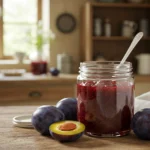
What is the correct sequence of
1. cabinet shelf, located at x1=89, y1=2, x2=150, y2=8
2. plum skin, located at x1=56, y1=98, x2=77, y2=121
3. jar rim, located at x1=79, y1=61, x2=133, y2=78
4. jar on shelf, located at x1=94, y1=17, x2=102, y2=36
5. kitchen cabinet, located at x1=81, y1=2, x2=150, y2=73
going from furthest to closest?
kitchen cabinet, located at x1=81, y1=2, x2=150, y2=73
jar on shelf, located at x1=94, y1=17, x2=102, y2=36
cabinet shelf, located at x1=89, y1=2, x2=150, y2=8
plum skin, located at x1=56, y1=98, x2=77, y2=121
jar rim, located at x1=79, y1=61, x2=133, y2=78

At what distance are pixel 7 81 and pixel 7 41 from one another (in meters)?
0.95

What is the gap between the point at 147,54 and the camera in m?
3.35

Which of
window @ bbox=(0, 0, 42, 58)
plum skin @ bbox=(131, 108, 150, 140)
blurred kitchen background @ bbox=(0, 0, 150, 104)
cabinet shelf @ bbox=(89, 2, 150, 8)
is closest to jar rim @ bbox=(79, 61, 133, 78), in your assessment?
plum skin @ bbox=(131, 108, 150, 140)

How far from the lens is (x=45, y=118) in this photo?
2.91 feet

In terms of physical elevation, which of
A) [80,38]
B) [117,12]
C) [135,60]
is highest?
[117,12]

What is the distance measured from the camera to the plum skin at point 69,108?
1.00m

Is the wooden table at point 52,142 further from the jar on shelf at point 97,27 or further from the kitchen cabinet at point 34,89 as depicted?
the jar on shelf at point 97,27

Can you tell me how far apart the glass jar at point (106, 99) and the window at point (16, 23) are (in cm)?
267

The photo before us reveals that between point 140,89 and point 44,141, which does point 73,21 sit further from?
point 44,141

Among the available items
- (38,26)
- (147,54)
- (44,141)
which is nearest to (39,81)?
(38,26)

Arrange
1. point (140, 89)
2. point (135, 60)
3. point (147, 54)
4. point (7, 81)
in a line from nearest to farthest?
point (7, 81) < point (140, 89) < point (147, 54) < point (135, 60)

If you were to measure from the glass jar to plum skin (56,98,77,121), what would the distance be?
84 mm

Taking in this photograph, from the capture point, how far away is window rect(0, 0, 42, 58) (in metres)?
3.52

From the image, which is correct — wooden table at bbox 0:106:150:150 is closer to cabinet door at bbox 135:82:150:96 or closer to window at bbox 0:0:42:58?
cabinet door at bbox 135:82:150:96
